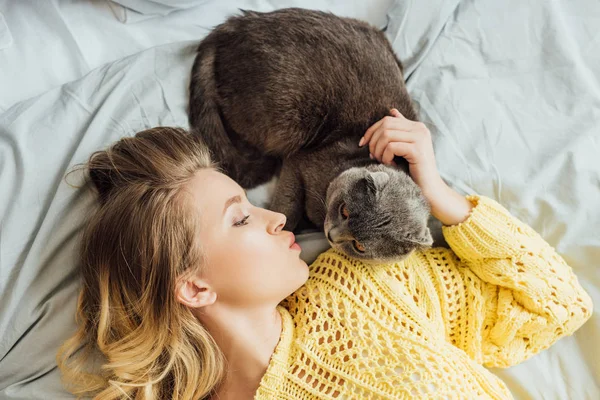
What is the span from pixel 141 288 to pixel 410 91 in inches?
42.8

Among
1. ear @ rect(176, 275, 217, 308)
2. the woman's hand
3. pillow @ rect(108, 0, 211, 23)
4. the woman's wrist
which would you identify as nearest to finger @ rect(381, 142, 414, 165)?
the woman's hand

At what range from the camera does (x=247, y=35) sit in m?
1.50

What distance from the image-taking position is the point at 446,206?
4.41 feet

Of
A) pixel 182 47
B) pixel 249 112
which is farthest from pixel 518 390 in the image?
pixel 182 47

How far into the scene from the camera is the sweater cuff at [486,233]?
130 centimetres

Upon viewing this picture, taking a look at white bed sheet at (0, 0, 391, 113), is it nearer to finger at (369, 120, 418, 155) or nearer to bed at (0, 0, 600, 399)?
bed at (0, 0, 600, 399)

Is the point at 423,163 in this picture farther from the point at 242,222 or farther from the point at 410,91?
the point at 242,222

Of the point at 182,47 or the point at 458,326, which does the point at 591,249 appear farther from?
the point at 182,47

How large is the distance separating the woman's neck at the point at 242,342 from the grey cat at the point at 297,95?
40 centimetres

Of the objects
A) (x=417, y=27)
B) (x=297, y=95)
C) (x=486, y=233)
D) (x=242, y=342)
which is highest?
(x=417, y=27)

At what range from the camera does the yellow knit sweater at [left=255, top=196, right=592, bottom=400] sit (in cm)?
120

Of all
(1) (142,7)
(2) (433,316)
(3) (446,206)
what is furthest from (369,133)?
(1) (142,7)

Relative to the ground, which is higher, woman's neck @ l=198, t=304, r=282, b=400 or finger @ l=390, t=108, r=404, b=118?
finger @ l=390, t=108, r=404, b=118

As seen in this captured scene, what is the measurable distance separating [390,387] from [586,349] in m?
0.61
